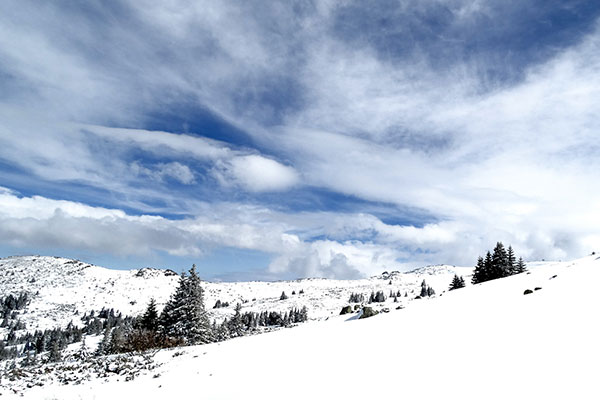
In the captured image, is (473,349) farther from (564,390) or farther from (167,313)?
(167,313)

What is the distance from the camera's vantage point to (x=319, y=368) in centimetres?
1563

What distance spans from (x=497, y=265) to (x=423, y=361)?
190 ft

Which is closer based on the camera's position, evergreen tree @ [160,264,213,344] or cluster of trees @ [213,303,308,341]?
evergreen tree @ [160,264,213,344]

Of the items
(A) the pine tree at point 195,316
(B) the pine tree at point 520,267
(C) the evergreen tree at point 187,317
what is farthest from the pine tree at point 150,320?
(B) the pine tree at point 520,267

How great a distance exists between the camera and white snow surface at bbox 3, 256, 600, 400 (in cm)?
1033

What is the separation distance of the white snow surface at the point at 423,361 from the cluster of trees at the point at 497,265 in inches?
1547

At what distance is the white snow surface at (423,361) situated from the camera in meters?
10.3

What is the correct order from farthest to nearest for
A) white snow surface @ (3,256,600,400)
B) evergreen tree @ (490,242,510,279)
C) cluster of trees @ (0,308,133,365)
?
cluster of trees @ (0,308,133,365)
evergreen tree @ (490,242,510,279)
white snow surface @ (3,256,600,400)

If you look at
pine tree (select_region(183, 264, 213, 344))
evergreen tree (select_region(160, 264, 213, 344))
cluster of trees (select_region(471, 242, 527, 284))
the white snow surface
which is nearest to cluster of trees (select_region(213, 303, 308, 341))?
pine tree (select_region(183, 264, 213, 344))

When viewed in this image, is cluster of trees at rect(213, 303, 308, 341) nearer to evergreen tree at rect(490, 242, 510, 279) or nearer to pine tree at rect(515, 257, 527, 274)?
evergreen tree at rect(490, 242, 510, 279)

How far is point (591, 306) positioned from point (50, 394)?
29020mm

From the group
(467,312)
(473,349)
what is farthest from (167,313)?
(473,349)

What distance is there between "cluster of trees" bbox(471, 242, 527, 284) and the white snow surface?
129ft

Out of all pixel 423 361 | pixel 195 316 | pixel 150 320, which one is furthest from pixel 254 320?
pixel 423 361
